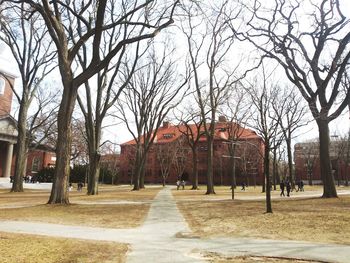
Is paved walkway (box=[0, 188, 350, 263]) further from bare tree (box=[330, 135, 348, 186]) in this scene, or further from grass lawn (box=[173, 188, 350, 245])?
bare tree (box=[330, 135, 348, 186])

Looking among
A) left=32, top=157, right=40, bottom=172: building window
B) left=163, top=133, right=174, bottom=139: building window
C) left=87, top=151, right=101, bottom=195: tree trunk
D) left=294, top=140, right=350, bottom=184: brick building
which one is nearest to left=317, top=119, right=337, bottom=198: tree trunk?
left=87, top=151, right=101, bottom=195: tree trunk

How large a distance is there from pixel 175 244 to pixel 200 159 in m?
76.6

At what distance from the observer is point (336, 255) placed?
781 centimetres

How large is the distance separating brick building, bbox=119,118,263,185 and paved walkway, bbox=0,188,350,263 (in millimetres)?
50315

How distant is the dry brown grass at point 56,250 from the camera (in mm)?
7062

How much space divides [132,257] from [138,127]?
3521cm

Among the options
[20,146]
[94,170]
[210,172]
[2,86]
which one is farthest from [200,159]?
[94,170]

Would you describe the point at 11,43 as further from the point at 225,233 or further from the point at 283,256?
the point at 283,256

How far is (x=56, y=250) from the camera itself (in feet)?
25.5

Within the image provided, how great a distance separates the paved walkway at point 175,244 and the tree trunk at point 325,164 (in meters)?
15.2

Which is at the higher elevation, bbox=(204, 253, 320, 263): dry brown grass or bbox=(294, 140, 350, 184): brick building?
bbox=(294, 140, 350, 184): brick building

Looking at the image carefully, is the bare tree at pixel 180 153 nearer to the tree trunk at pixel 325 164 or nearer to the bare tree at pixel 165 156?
the bare tree at pixel 165 156

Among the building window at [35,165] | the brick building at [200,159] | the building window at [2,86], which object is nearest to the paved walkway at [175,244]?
the building window at [2,86]

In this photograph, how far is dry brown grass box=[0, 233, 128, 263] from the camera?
23.2 feet
